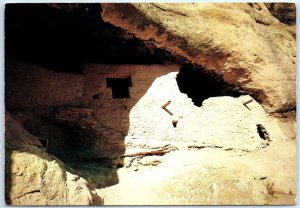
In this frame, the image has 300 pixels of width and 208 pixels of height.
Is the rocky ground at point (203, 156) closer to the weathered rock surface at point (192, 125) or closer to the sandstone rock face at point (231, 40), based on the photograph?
the weathered rock surface at point (192, 125)

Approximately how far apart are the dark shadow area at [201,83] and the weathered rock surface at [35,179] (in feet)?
11.2

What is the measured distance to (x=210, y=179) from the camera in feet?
20.7

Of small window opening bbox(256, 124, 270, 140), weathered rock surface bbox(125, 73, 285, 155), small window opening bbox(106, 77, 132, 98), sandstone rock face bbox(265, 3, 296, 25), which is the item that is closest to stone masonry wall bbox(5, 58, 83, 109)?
small window opening bbox(106, 77, 132, 98)

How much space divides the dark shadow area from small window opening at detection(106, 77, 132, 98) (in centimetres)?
101

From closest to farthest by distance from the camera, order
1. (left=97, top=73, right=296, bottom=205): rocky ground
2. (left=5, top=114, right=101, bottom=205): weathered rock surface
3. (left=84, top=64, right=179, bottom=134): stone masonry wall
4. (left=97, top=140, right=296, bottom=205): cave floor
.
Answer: (left=5, top=114, right=101, bottom=205): weathered rock surface < (left=97, top=140, right=296, bottom=205): cave floor < (left=97, top=73, right=296, bottom=205): rocky ground < (left=84, top=64, right=179, bottom=134): stone masonry wall

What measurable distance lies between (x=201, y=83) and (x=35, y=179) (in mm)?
4305

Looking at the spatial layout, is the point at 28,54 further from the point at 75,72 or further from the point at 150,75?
the point at 150,75

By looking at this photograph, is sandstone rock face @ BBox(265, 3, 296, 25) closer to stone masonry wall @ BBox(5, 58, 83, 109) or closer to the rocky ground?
the rocky ground

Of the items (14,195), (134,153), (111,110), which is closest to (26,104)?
(111,110)

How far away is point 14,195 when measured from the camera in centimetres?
481

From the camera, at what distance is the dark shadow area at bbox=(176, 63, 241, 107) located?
805cm

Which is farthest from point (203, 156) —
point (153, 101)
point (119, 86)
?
point (119, 86)

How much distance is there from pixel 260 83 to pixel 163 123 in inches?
75.3

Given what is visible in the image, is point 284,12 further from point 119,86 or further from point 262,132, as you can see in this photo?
point 119,86
